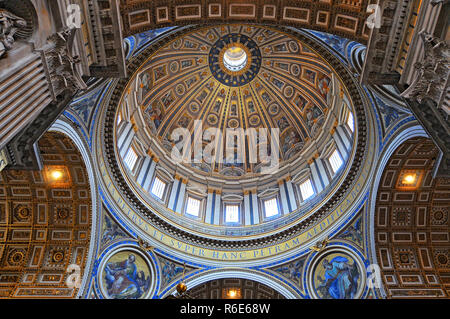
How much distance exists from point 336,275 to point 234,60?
21.1m

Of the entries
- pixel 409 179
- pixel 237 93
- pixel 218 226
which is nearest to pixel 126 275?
pixel 218 226

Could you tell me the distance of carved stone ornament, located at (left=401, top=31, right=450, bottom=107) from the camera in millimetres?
7836

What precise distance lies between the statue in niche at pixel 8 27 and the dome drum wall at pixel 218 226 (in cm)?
731

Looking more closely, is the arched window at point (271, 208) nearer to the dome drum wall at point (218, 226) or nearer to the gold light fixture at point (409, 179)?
the dome drum wall at point (218, 226)

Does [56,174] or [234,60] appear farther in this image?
[234,60]

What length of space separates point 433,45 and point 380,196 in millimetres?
9985

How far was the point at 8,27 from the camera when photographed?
705cm

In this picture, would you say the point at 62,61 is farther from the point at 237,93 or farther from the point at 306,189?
the point at 237,93

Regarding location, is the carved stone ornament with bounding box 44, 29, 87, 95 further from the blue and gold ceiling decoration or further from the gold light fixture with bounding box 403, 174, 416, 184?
the blue and gold ceiling decoration

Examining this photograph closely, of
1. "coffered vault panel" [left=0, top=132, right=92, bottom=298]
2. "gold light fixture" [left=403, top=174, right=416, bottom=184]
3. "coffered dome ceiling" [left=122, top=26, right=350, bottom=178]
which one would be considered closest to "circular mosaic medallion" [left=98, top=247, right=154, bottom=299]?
"coffered vault panel" [left=0, top=132, right=92, bottom=298]

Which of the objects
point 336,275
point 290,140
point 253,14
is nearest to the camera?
point 253,14

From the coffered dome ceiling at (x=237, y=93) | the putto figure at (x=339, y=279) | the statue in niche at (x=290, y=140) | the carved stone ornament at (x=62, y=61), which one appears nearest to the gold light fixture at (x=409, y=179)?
the putto figure at (x=339, y=279)
